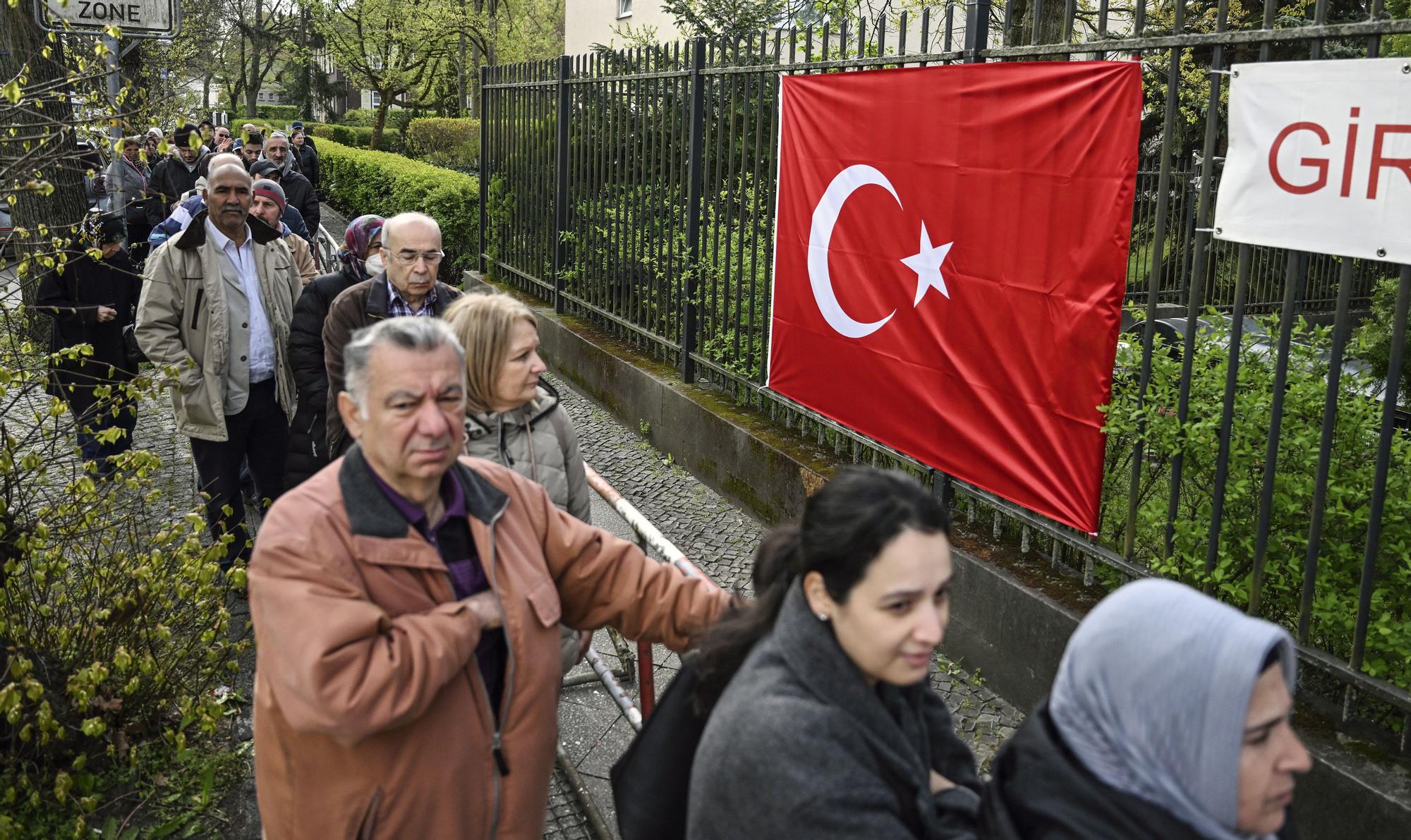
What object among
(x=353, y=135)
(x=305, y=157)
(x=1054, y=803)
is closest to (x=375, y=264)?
(x=1054, y=803)

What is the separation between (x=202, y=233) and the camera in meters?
5.54

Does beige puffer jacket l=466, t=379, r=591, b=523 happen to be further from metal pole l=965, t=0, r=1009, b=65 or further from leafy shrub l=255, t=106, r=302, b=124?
leafy shrub l=255, t=106, r=302, b=124

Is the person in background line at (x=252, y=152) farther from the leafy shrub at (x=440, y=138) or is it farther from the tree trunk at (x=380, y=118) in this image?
the tree trunk at (x=380, y=118)

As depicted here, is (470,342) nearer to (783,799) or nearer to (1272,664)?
(783,799)

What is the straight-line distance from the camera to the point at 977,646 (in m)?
5.17

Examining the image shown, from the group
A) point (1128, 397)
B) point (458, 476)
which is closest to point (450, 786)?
point (458, 476)

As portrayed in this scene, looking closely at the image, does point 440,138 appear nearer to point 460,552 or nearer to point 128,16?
point 128,16

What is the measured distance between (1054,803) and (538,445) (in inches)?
85.4

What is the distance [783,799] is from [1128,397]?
10.4 feet

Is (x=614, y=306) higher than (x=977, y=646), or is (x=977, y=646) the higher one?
(x=614, y=306)

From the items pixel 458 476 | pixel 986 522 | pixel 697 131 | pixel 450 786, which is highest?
pixel 697 131

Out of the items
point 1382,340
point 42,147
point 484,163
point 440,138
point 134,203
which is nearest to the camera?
point 42,147

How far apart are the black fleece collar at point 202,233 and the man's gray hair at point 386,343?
11.3 ft

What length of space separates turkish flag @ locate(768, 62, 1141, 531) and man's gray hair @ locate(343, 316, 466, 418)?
2950 mm
